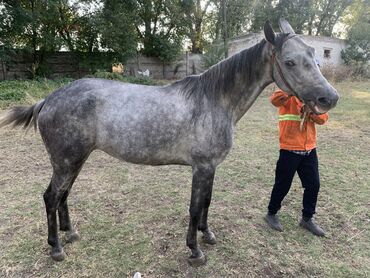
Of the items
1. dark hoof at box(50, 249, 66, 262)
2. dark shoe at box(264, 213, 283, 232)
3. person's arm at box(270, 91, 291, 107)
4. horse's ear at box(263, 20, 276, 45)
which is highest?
horse's ear at box(263, 20, 276, 45)

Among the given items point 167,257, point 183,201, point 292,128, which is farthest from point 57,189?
point 292,128

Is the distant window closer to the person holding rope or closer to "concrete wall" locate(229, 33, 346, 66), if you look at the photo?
"concrete wall" locate(229, 33, 346, 66)

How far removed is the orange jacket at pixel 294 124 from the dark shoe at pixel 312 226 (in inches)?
33.7

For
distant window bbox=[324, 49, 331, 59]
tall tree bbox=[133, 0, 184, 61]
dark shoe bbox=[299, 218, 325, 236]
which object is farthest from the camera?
distant window bbox=[324, 49, 331, 59]

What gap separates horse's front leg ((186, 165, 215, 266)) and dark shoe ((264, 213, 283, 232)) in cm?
98

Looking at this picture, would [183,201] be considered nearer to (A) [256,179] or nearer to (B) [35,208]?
(A) [256,179]

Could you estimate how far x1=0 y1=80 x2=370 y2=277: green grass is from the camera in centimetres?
267

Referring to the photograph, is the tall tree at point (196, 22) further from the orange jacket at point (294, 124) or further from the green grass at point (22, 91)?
the orange jacket at point (294, 124)

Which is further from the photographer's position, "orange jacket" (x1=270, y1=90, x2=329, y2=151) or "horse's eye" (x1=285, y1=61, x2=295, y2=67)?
"orange jacket" (x1=270, y1=90, x2=329, y2=151)

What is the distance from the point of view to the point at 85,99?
252 centimetres

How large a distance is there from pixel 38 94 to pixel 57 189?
9.20m

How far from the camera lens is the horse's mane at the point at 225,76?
239 centimetres

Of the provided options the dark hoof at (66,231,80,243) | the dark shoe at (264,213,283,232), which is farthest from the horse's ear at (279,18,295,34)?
the dark hoof at (66,231,80,243)

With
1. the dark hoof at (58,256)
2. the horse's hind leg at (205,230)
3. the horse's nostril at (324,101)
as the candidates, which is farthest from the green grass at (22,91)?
the horse's nostril at (324,101)
